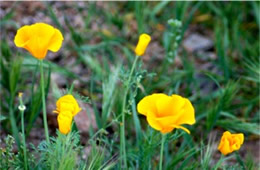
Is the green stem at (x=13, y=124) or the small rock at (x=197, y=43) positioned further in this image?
the small rock at (x=197, y=43)

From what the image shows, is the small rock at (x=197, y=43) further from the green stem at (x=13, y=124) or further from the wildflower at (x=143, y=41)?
the wildflower at (x=143, y=41)

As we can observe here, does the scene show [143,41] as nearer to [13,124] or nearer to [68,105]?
[68,105]

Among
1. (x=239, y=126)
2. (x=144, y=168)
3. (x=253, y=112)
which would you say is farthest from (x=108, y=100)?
(x=253, y=112)

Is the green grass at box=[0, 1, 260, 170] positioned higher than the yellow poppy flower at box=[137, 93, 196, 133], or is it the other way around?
the yellow poppy flower at box=[137, 93, 196, 133]

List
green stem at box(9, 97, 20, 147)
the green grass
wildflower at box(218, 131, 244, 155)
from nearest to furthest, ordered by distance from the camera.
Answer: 1. wildflower at box(218, 131, 244, 155)
2. green stem at box(9, 97, 20, 147)
3. the green grass

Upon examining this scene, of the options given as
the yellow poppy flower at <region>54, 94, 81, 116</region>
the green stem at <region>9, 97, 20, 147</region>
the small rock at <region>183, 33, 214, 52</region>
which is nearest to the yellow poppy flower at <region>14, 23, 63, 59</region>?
the yellow poppy flower at <region>54, 94, 81, 116</region>

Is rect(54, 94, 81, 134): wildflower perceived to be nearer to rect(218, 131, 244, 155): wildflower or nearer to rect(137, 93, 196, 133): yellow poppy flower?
rect(137, 93, 196, 133): yellow poppy flower

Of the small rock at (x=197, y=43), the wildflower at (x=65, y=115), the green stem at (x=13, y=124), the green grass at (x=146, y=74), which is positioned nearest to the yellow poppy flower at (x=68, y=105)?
Answer: the wildflower at (x=65, y=115)
